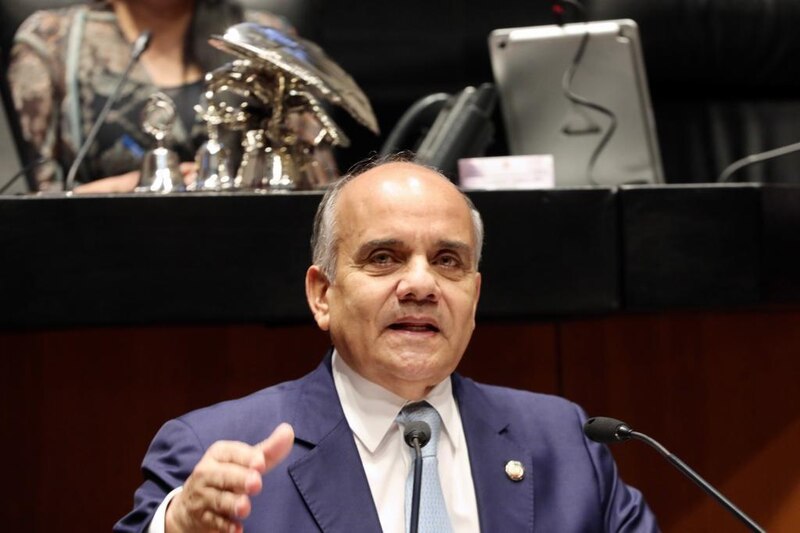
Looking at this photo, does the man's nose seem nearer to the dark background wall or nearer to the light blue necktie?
the light blue necktie

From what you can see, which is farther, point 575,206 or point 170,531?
point 575,206

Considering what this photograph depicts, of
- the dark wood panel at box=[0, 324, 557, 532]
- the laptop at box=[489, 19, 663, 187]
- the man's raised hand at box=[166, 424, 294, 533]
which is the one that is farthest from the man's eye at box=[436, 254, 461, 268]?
the laptop at box=[489, 19, 663, 187]

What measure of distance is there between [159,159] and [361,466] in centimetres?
75

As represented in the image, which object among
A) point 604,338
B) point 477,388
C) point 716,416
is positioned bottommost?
point 716,416

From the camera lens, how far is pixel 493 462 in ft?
5.62

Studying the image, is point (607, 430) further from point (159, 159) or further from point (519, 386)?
point (159, 159)

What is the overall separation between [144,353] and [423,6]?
1.67 metres

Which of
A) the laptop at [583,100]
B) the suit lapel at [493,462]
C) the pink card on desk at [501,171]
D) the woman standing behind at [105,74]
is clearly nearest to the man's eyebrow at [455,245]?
the suit lapel at [493,462]

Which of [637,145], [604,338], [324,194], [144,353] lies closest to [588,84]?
[637,145]

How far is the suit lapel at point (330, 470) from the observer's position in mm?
1612

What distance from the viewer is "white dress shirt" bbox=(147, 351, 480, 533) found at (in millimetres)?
1660

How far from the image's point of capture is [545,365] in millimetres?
2180

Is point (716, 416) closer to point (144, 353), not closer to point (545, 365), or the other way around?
point (545, 365)

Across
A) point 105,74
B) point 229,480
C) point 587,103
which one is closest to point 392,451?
point 229,480
